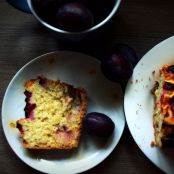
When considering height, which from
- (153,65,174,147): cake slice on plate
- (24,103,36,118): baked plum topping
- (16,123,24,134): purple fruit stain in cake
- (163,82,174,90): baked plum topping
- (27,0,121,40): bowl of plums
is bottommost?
(16,123,24,134): purple fruit stain in cake

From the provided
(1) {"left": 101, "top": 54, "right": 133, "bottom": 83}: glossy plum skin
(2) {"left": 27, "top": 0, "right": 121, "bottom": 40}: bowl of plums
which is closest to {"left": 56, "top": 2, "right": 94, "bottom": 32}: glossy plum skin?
(2) {"left": 27, "top": 0, "right": 121, "bottom": 40}: bowl of plums

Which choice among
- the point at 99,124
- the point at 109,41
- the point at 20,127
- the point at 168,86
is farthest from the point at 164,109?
the point at 20,127

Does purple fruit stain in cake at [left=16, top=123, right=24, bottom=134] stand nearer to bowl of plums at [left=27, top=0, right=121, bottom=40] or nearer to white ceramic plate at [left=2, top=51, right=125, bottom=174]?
white ceramic plate at [left=2, top=51, right=125, bottom=174]

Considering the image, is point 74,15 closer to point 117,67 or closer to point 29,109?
point 117,67

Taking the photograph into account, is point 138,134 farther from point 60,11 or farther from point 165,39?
point 60,11

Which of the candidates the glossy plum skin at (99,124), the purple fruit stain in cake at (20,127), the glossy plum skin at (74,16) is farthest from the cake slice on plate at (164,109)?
the purple fruit stain in cake at (20,127)

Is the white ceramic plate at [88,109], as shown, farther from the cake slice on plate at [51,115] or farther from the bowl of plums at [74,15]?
the bowl of plums at [74,15]
